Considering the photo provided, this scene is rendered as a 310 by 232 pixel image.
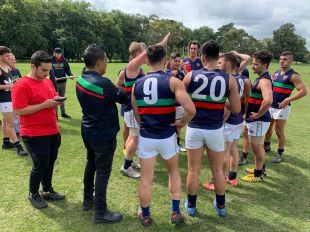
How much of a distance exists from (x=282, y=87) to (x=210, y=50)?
3.53 meters

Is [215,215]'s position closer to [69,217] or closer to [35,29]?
[69,217]

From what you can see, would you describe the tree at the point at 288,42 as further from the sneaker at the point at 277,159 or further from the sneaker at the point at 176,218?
the sneaker at the point at 176,218

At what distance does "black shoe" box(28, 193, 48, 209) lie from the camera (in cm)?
466

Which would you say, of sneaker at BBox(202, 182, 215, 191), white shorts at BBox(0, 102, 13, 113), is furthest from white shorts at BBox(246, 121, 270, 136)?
white shorts at BBox(0, 102, 13, 113)

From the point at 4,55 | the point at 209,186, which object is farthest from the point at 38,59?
the point at 209,186

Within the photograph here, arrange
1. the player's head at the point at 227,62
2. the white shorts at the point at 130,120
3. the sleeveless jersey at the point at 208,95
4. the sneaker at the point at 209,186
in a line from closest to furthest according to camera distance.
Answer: the sleeveless jersey at the point at 208,95, the player's head at the point at 227,62, the sneaker at the point at 209,186, the white shorts at the point at 130,120

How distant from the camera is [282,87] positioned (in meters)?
6.89

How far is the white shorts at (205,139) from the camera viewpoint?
4.18m

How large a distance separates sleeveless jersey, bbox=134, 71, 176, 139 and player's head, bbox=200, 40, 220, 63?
25.3 inches

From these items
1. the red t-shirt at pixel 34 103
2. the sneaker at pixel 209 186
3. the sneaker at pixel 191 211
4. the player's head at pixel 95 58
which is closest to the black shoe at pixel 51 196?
the red t-shirt at pixel 34 103

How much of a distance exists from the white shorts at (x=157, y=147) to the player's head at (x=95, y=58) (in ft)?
3.52

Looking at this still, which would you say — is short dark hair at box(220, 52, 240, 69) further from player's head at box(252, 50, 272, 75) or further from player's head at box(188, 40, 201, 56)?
player's head at box(188, 40, 201, 56)

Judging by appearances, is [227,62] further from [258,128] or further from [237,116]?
[258,128]

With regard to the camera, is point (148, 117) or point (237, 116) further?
point (237, 116)
